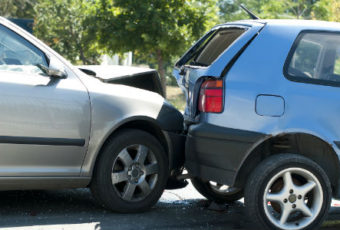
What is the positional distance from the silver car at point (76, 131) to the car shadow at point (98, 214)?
0.21m

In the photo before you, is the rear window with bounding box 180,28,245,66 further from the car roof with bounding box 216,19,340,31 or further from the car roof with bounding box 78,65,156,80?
the car roof with bounding box 78,65,156,80

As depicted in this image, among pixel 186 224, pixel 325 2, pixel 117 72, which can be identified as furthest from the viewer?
pixel 325 2

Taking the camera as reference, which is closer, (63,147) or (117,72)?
(63,147)

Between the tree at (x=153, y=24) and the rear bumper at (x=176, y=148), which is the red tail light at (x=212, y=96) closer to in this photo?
the rear bumper at (x=176, y=148)

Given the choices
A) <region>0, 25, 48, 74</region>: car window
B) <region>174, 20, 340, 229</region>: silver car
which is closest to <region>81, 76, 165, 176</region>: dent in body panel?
<region>0, 25, 48, 74</region>: car window

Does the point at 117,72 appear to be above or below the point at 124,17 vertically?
above

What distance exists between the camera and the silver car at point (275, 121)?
Result: 199 inches

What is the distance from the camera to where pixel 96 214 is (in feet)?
19.0

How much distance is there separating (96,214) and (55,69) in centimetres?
132

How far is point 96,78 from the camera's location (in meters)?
5.88

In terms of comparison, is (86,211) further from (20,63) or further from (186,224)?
(20,63)

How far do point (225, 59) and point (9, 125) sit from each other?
5.82ft

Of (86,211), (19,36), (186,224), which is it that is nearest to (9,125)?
(19,36)

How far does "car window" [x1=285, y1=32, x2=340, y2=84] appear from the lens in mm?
5215
